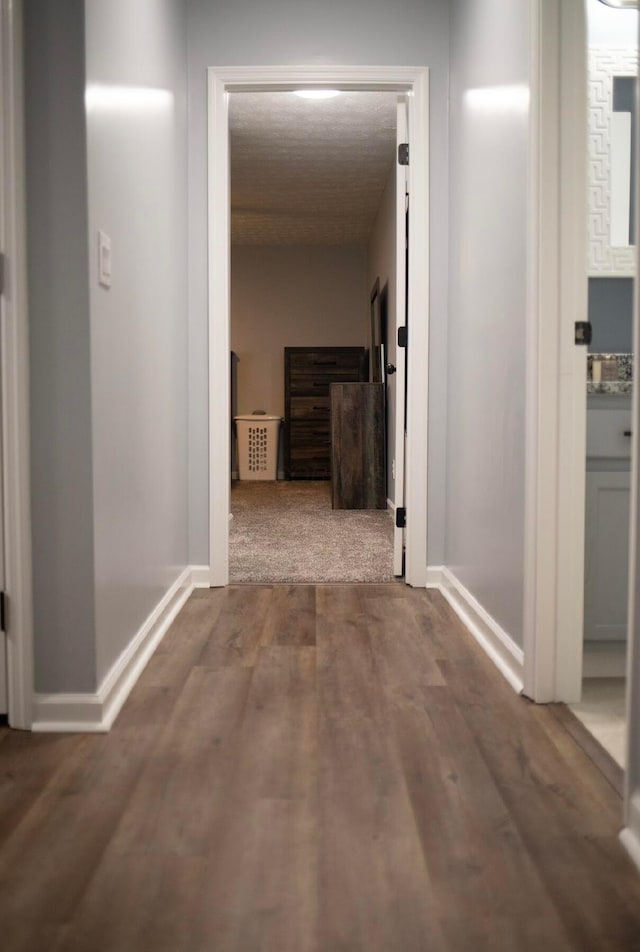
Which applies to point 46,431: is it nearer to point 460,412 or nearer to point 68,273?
point 68,273

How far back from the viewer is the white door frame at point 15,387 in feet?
6.49

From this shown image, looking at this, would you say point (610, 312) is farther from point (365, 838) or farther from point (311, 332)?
point (311, 332)

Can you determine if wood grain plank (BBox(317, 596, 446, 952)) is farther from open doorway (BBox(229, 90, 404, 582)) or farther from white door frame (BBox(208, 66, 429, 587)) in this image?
open doorway (BBox(229, 90, 404, 582))

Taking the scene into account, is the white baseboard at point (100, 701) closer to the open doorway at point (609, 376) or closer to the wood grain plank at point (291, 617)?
the wood grain plank at point (291, 617)

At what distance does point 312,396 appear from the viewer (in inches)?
352

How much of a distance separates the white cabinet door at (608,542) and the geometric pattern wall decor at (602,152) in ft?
2.39

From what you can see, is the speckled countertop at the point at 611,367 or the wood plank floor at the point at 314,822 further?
the speckled countertop at the point at 611,367

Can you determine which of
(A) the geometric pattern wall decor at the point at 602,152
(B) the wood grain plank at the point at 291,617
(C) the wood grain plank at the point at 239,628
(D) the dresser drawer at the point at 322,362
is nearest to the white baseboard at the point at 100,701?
(C) the wood grain plank at the point at 239,628

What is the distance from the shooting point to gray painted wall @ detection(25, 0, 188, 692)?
6.71 ft

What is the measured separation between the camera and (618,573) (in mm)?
2523

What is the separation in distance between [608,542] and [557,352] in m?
0.56

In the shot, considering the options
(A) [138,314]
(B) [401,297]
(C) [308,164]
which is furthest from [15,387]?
(C) [308,164]

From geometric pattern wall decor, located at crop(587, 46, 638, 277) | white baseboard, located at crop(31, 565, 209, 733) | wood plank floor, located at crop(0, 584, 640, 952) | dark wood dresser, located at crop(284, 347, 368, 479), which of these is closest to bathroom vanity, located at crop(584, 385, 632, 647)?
wood plank floor, located at crop(0, 584, 640, 952)

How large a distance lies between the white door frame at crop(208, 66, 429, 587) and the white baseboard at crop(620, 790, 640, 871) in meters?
2.20
